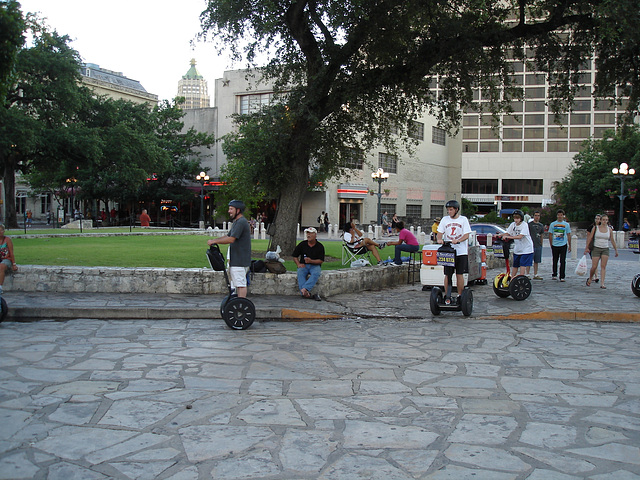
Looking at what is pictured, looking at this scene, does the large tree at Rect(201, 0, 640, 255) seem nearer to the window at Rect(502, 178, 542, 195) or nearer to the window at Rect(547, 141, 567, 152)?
the window at Rect(502, 178, 542, 195)

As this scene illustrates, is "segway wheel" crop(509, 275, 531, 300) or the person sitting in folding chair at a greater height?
the person sitting in folding chair

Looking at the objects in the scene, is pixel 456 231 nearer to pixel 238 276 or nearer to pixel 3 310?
pixel 238 276

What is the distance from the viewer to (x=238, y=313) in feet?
28.8

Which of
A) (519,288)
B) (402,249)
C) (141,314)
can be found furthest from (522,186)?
(141,314)

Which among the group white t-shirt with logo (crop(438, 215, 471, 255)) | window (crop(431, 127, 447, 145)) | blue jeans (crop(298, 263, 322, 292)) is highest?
window (crop(431, 127, 447, 145))

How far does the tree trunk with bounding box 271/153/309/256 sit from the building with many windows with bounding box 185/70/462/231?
2507cm

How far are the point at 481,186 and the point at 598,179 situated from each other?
35.2m

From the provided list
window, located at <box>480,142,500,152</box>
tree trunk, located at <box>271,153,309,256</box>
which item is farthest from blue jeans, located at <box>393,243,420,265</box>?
window, located at <box>480,142,500,152</box>

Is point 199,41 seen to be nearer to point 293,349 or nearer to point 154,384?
point 293,349

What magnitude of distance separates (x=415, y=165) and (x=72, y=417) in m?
49.7

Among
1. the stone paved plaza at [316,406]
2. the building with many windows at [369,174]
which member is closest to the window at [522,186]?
the building with many windows at [369,174]

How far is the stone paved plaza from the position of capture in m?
3.88

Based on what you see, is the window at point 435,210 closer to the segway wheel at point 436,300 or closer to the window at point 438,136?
the window at point 438,136

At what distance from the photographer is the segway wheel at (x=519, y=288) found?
11.8 meters
